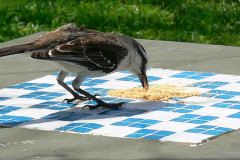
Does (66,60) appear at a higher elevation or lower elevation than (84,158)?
higher

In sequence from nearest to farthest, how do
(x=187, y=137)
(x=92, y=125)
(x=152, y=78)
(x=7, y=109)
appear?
(x=187, y=137), (x=92, y=125), (x=7, y=109), (x=152, y=78)

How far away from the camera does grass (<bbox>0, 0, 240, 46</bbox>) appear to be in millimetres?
11938

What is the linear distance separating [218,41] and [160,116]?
171 inches

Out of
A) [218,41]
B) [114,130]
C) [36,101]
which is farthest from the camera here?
[218,41]

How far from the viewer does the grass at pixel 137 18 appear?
11.9 meters

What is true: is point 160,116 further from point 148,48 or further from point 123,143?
point 148,48

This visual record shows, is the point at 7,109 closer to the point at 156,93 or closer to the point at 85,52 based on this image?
the point at 85,52

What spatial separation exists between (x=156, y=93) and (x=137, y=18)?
4525 mm

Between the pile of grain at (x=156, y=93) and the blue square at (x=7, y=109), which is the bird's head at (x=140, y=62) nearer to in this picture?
the pile of grain at (x=156, y=93)

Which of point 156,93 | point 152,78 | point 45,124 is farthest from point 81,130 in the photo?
point 152,78

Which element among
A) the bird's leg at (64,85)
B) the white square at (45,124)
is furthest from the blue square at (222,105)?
the white square at (45,124)

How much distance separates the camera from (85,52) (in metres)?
7.49

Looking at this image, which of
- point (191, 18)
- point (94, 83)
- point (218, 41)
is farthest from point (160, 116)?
point (191, 18)

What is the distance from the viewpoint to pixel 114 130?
689cm
